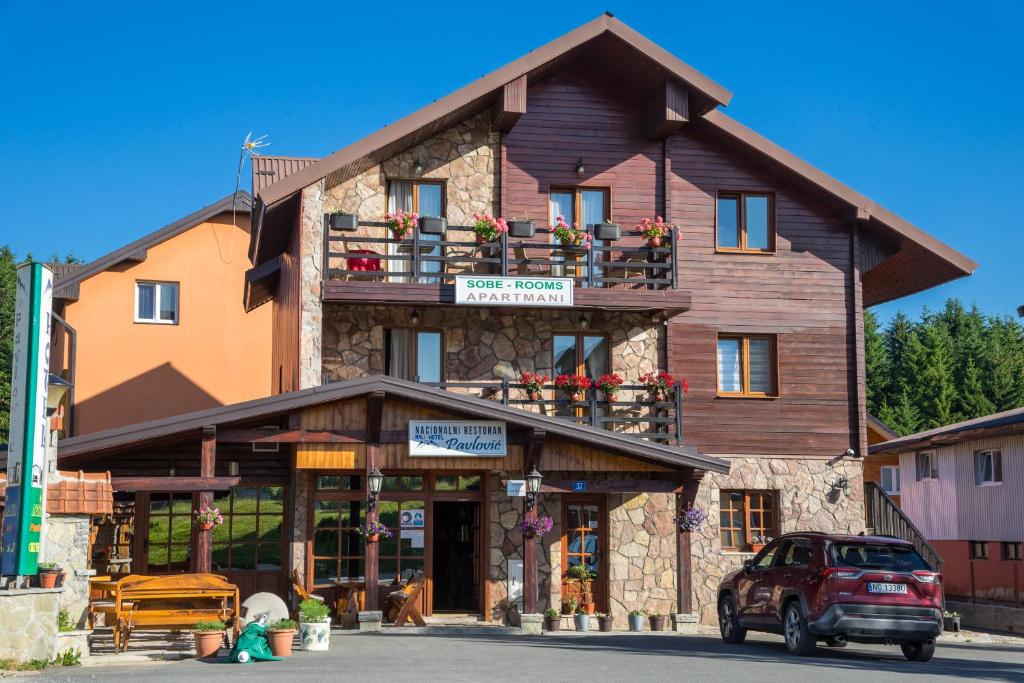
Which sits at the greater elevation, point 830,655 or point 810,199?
point 810,199

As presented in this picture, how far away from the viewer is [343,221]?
2252 cm

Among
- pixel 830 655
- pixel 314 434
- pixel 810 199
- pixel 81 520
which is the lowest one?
pixel 830 655

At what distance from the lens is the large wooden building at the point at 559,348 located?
72.1 feet

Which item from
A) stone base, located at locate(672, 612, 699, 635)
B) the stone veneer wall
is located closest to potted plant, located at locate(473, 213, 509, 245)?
the stone veneer wall

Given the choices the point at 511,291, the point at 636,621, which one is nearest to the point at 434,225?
the point at 511,291

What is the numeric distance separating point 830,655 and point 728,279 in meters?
9.70

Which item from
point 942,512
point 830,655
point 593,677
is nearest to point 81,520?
point 593,677

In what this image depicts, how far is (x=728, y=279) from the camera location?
2516 centimetres

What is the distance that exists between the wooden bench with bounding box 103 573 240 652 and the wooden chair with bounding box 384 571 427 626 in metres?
4.11

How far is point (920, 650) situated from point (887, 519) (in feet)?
27.9

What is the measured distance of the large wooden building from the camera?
2198cm

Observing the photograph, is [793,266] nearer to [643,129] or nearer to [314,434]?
[643,129]

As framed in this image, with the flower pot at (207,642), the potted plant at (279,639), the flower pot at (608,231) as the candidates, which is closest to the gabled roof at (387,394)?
the flower pot at (608,231)

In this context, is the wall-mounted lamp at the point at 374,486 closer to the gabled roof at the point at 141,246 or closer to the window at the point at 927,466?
the gabled roof at the point at 141,246
